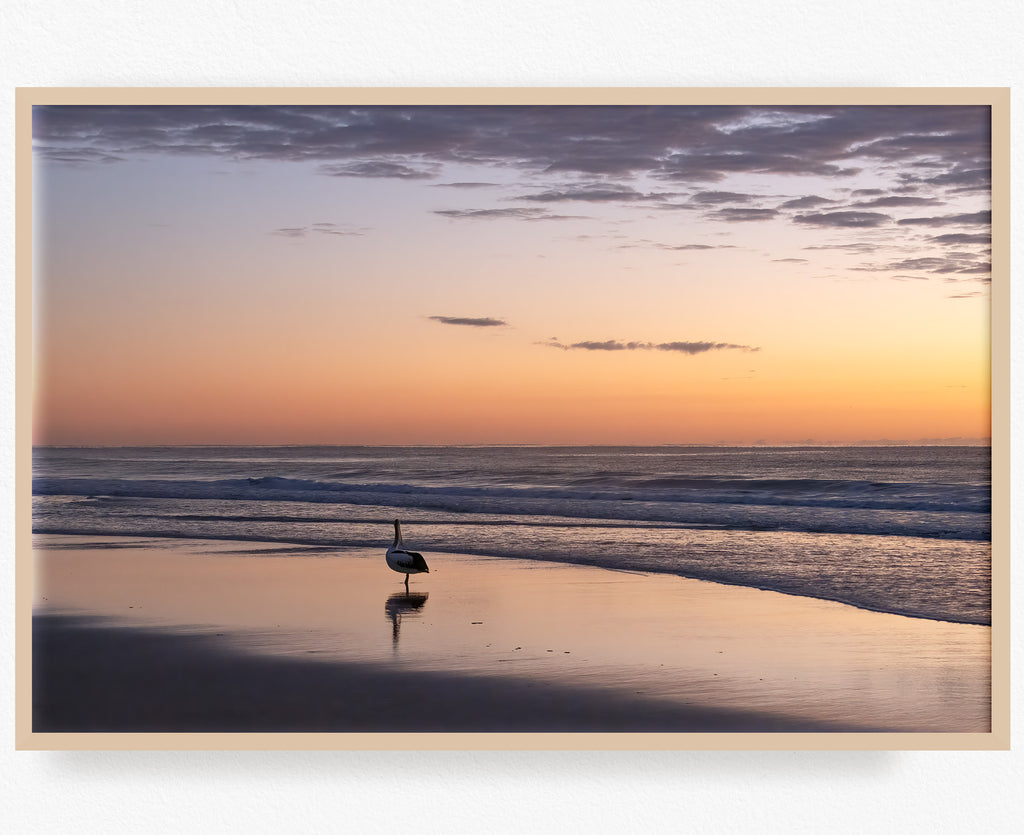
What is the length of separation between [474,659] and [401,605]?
45.8 inches

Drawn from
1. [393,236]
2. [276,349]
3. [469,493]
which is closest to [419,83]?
[393,236]

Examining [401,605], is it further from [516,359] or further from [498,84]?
[498,84]

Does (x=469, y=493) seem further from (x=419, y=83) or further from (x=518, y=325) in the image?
(x=419, y=83)

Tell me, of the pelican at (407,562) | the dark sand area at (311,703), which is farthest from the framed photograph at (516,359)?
the pelican at (407,562)

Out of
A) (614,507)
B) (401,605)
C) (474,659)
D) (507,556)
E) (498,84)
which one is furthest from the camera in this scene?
(614,507)

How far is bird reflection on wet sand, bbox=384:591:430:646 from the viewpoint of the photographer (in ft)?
16.9

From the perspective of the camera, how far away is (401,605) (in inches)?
219

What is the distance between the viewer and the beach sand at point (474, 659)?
12.5 ft

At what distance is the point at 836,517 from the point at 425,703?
4.88 m

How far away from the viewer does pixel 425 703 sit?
13.0 ft

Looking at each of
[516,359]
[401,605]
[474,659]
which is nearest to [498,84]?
[516,359]

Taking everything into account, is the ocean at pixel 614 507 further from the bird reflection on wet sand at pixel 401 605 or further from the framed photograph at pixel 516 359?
the bird reflection on wet sand at pixel 401 605

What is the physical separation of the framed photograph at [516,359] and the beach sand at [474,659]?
2 centimetres

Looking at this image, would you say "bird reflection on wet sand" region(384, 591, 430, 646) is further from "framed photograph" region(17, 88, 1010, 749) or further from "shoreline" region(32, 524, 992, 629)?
"shoreline" region(32, 524, 992, 629)
